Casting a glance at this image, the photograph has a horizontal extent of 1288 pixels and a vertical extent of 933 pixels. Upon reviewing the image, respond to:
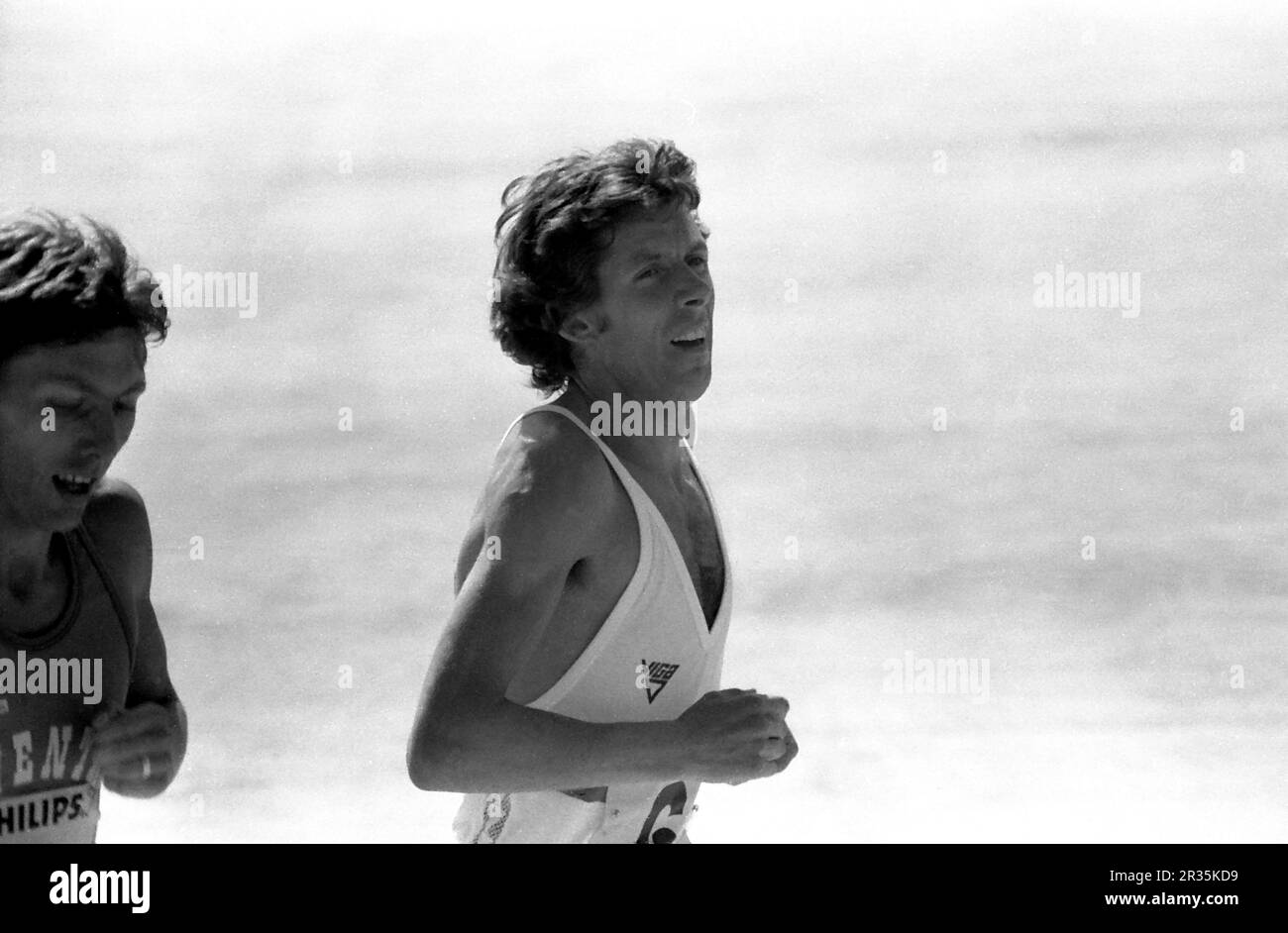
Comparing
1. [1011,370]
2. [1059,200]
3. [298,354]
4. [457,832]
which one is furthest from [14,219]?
[1059,200]

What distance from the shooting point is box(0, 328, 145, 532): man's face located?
202 centimetres

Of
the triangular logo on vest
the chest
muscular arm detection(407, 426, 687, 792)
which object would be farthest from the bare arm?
the chest

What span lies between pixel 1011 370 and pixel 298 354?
8.79 feet

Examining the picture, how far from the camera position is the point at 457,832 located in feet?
7.54

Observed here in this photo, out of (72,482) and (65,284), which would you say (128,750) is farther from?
(65,284)

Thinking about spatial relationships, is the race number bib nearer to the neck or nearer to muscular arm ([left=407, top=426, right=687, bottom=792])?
muscular arm ([left=407, top=426, right=687, bottom=792])

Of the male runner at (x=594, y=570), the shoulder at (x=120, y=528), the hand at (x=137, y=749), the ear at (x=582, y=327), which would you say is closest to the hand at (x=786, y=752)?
the male runner at (x=594, y=570)

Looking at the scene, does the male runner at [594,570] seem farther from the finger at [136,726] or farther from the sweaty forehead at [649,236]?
the finger at [136,726]

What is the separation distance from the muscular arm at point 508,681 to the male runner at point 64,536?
1.25 feet

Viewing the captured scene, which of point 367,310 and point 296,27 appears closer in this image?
point 367,310

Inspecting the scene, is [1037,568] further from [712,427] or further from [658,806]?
[658,806]

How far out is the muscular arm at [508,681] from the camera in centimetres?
200

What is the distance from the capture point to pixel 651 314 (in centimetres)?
230

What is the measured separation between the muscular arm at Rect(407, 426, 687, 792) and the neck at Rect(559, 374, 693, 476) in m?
0.16
